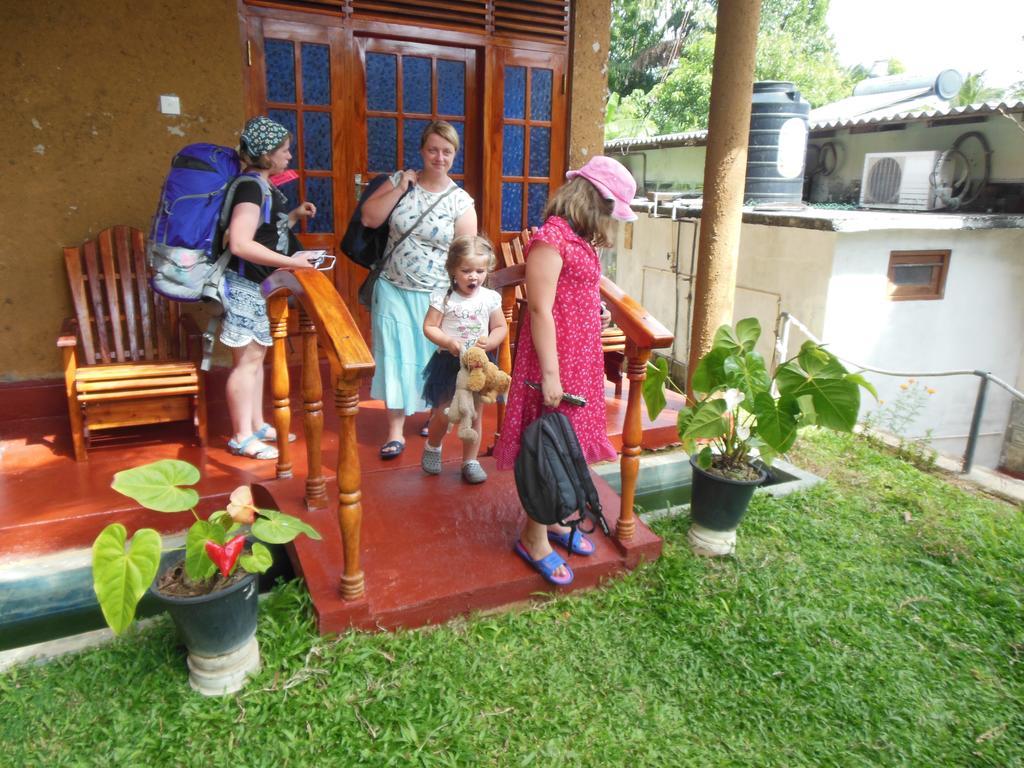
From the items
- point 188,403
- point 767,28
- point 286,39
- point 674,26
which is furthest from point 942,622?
point 767,28

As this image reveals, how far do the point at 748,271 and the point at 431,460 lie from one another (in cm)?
671

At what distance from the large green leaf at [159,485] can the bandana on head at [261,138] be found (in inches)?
65.6

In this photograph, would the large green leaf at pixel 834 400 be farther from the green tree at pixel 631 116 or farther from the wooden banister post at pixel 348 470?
the green tree at pixel 631 116

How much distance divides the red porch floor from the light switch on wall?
73.7 inches

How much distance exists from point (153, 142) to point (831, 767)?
4.57 m

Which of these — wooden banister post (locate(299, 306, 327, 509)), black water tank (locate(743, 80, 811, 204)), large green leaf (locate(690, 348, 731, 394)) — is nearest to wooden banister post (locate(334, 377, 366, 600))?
wooden banister post (locate(299, 306, 327, 509))

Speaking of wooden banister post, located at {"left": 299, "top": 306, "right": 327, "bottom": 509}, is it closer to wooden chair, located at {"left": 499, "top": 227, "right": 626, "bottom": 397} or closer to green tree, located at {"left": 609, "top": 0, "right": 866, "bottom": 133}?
wooden chair, located at {"left": 499, "top": 227, "right": 626, "bottom": 397}

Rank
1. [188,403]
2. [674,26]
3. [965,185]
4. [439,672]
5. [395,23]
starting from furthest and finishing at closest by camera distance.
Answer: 1. [674,26]
2. [965,185]
3. [395,23]
4. [188,403]
5. [439,672]

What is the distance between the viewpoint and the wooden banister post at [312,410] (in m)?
2.92

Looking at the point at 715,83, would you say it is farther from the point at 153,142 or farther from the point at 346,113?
the point at 153,142

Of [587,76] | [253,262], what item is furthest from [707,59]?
[253,262]

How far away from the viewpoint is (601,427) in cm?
291

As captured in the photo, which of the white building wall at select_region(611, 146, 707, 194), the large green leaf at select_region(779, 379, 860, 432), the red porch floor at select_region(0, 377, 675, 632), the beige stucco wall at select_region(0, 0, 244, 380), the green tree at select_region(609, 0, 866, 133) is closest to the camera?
the red porch floor at select_region(0, 377, 675, 632)

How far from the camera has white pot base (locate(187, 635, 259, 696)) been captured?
2303mm
